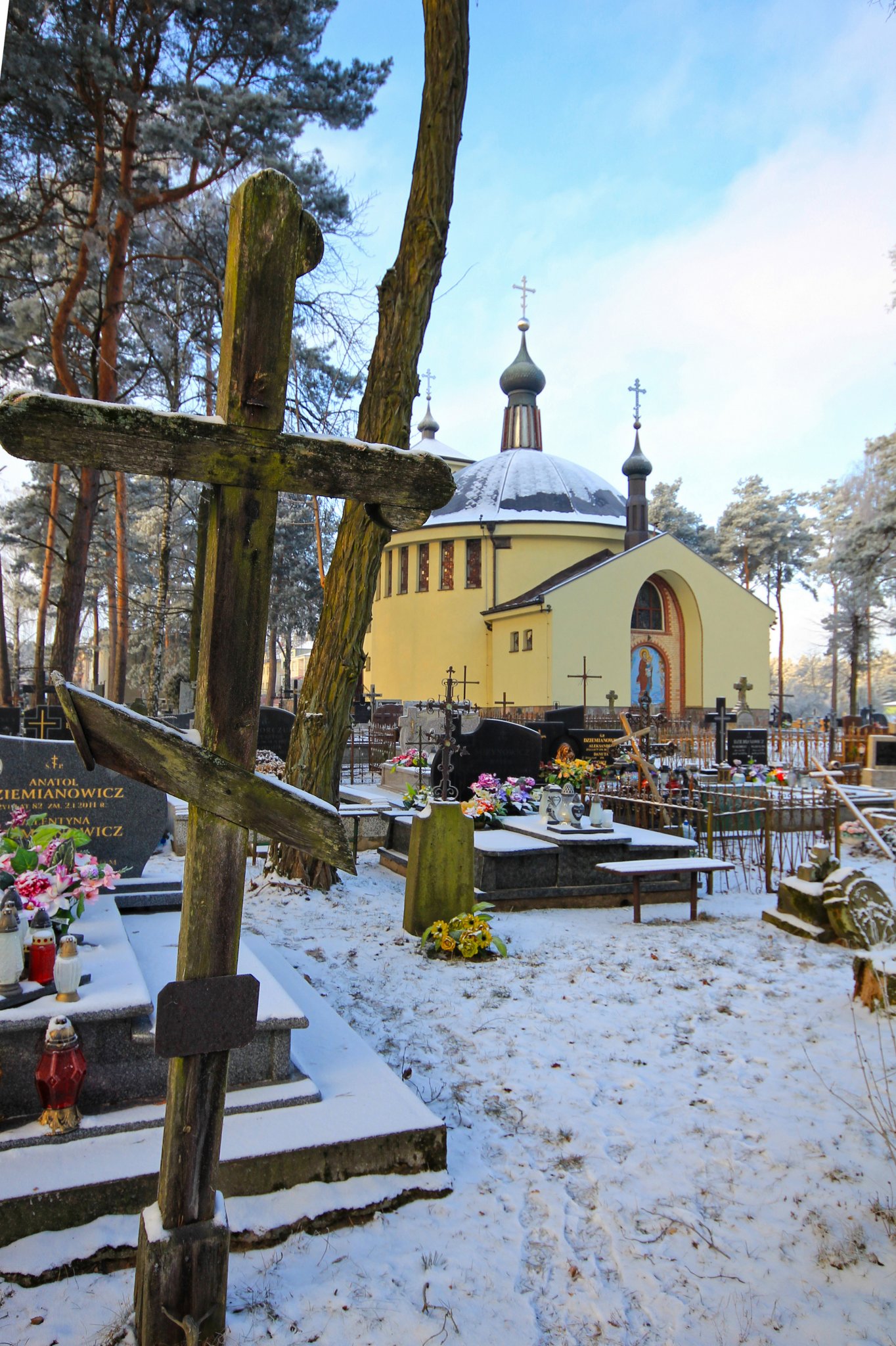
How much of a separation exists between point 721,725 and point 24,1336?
53.0 ft

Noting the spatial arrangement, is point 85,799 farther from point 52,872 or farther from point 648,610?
point 648,610

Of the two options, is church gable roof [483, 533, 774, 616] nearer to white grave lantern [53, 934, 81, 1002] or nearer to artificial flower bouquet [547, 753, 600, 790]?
artificial flower bouquet [547, 753, 600, 790]

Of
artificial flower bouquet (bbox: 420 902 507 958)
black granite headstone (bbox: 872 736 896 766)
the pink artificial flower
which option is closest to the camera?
the pink artificial flower

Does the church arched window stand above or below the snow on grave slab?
above

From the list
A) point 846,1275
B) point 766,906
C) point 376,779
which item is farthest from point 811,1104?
point 376,779

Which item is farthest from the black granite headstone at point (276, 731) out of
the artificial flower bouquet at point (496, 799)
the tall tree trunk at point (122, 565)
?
the tall tree trunk at point (122, 565)

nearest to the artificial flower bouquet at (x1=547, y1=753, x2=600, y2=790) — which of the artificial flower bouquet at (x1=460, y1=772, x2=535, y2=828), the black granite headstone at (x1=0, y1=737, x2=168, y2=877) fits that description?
the artificial flower bouquet at (x1=460, y1=772, x2=535, y2=828)

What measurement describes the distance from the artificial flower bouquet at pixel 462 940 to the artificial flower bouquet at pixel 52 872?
8.47ft

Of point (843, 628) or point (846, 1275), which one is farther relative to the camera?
point (843, 628)

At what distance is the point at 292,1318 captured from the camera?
93.7 inches

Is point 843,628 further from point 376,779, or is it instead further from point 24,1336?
point 24,1336

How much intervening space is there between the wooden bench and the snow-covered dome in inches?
997

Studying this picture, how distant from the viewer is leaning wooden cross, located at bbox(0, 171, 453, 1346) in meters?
1.97

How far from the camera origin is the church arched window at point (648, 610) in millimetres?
31062
